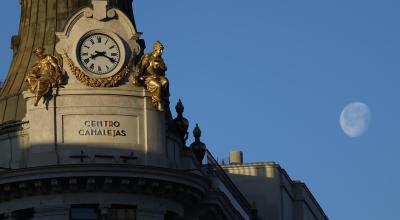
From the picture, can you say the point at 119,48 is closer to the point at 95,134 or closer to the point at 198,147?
the point at 95,134

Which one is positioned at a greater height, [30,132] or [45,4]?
[45,4]

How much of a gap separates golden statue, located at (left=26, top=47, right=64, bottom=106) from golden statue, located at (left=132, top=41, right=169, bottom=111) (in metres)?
3.78

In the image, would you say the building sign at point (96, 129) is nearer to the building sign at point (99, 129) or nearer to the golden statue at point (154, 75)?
the building sign at point (99, 129)

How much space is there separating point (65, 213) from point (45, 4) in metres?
13.0

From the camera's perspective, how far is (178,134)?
97.3 meters

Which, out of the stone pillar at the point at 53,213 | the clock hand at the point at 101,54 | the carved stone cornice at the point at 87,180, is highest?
the clock hand at the point at 101,54

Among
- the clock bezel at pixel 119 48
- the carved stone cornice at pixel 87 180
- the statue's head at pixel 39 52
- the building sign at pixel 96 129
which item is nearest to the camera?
the carved stone cornice at pixel 87 180

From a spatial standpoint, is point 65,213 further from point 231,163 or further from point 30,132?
point 231,163

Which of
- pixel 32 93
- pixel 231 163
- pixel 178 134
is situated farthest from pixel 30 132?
pixel 231 163

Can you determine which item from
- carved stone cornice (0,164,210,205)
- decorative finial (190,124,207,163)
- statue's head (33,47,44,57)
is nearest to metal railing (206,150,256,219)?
decorative finial (190,124,207,163)

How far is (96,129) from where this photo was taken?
93312mm

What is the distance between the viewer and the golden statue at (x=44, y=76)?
93.3 metres

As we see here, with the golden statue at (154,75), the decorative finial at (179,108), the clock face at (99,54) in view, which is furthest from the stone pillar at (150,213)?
the clock face at (99,54)

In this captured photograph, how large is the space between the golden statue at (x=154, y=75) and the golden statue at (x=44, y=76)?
149 inches
